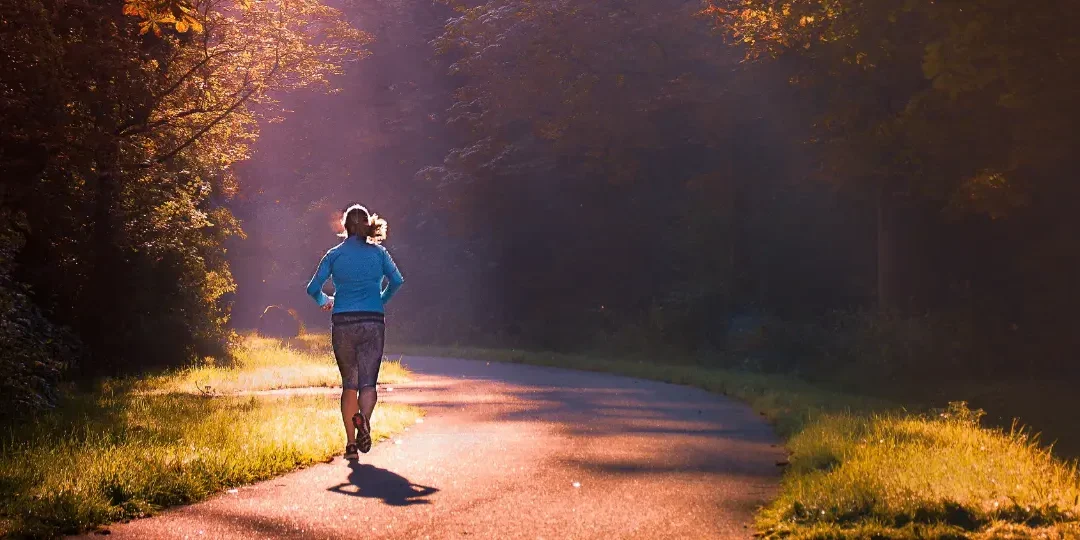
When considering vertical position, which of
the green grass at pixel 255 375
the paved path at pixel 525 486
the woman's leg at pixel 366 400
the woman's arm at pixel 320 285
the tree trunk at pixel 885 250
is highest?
the tree trunk at pixel 885 250

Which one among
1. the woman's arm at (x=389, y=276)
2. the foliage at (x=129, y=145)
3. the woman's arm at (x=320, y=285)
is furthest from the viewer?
the foliage at (x=129, y=145)

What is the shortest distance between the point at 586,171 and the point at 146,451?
29663 mm

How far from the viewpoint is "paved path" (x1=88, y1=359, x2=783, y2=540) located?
754 cm

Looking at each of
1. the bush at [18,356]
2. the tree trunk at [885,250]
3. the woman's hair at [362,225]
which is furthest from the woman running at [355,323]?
the tree trunk at [885,250]

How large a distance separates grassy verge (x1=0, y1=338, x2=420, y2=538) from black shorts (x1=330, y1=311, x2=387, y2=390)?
2.47 ft

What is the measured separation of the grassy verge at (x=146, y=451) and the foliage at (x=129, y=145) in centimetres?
322

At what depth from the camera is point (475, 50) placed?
42125mm

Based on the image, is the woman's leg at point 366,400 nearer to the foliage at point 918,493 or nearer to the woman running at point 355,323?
the woman running at point 355,323

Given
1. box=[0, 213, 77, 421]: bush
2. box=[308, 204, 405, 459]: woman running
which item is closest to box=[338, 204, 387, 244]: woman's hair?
box=[308, 204, 405, 459]: woman running

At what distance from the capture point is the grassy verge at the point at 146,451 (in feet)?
24.2

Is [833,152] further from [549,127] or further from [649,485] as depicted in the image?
[649,485]

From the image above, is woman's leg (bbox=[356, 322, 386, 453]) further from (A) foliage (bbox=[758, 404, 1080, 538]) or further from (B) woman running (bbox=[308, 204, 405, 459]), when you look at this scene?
(A) foliage (bbox=[758, 404, 1080, 538])

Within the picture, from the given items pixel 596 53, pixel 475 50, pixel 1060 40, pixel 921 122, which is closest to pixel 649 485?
pixel 1060 40

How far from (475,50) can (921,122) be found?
21.6m
